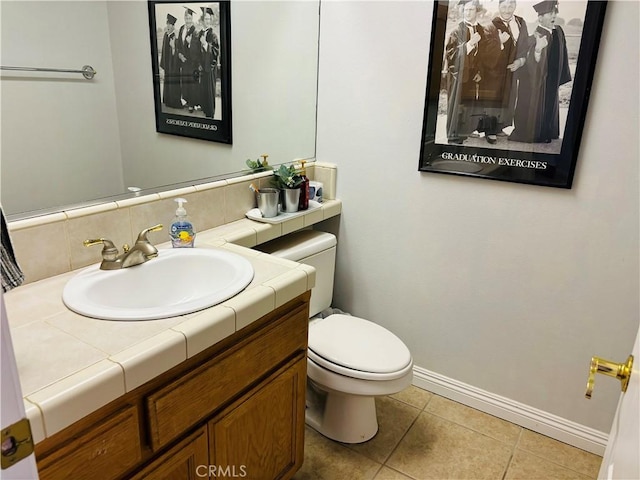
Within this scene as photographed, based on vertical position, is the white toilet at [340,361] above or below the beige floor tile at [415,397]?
above

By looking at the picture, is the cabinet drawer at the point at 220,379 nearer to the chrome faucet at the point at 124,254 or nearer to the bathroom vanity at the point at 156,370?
the bathroom vanity at the point at 156,370

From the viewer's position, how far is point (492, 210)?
6.11ft

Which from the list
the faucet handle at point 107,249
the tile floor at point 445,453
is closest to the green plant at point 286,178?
the faucet handle at point 107,249

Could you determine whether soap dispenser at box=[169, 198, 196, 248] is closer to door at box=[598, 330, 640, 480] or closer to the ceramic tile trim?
the ceramic tile trim

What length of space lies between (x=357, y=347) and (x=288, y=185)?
71cm

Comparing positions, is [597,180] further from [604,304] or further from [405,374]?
[405,374]

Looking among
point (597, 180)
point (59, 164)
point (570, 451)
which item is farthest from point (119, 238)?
point (570, 451)

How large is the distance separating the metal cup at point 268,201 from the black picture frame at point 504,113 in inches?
25.0

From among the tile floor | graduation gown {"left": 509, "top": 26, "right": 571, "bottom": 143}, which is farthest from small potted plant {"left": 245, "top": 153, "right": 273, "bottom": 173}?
the tile floor

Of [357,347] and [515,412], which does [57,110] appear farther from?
[515,412]

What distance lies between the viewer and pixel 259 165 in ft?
6.68

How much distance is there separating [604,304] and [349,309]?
1113 mm

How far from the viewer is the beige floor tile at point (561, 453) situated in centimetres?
181

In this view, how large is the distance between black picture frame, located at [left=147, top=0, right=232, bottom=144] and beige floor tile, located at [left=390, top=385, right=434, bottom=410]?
1.40 metres
